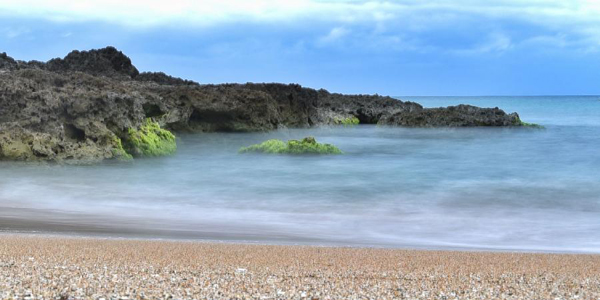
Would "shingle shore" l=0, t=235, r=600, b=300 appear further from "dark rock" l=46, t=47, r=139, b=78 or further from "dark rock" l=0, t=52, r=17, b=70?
"dark rock" l=46, t=47, r=139, b=78

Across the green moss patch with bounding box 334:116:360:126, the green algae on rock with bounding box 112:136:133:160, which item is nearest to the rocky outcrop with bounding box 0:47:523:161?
the green algae on rock with bounding box 112:136:133:160

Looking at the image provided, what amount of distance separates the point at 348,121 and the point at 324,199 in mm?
22399

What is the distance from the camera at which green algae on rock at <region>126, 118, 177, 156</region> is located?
1273 centimetres

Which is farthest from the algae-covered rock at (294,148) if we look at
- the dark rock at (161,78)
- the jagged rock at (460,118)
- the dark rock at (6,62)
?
the dark rock at (161,78)

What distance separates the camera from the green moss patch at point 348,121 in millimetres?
30516

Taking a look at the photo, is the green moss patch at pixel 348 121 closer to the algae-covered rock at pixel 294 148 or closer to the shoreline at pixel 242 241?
the algae-covered rock at pixel 294 148

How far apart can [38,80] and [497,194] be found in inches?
407

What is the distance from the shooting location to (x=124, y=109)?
492 inches

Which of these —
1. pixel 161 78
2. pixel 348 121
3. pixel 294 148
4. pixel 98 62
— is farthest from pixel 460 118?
pixel 98 62

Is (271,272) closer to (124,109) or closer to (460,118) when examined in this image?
(124,109)


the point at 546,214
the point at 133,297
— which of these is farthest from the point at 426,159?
the point at 133,297

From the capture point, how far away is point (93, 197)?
897 cm

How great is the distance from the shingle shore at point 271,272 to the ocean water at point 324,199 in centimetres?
117

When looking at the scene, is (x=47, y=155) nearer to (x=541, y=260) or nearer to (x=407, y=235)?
(x=407, y=235)
